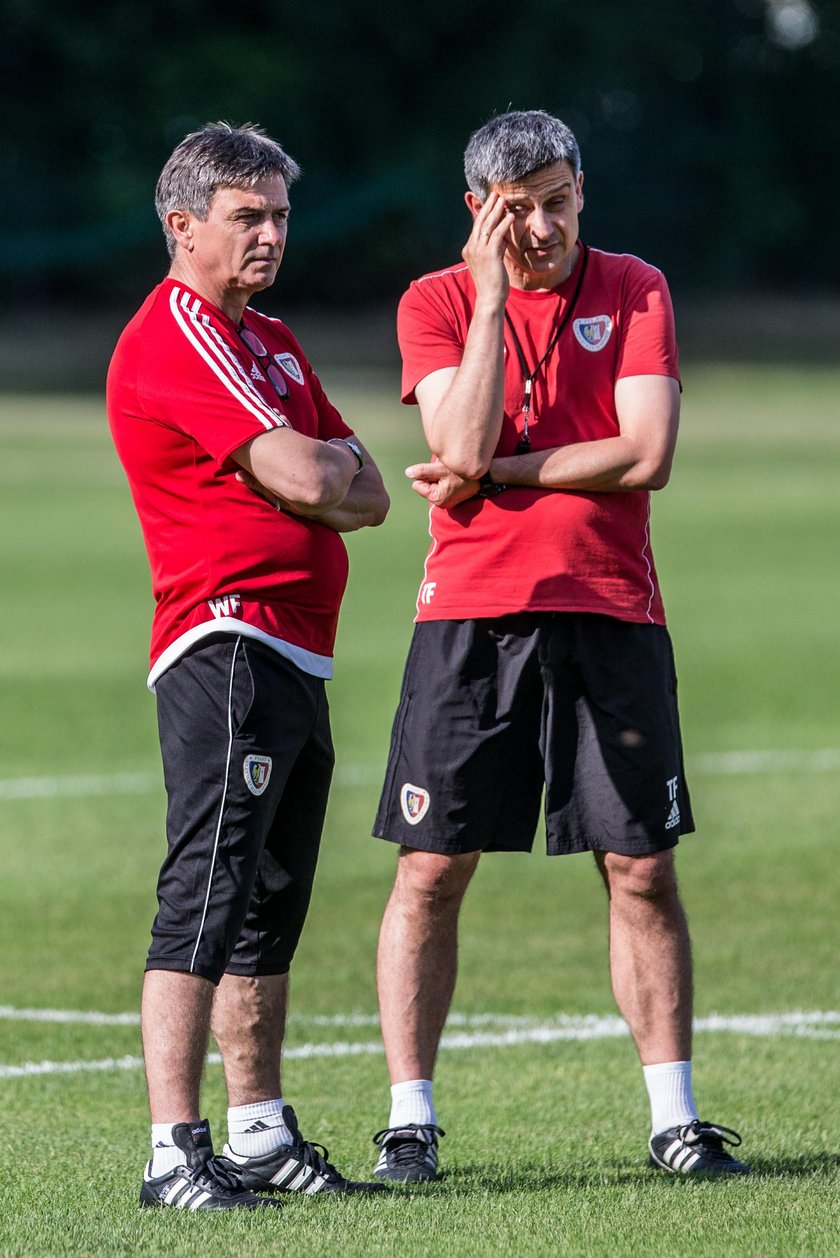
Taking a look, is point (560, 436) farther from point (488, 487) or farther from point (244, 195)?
point (244, 195)

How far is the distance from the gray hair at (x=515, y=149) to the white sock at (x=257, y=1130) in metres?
2.22

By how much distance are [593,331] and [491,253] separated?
382mm

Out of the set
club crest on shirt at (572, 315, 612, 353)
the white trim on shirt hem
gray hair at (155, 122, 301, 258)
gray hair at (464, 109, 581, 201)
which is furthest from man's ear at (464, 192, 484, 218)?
the white trim on shirt hem

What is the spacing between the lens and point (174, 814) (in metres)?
4.26

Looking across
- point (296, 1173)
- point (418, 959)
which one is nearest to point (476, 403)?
point (418, 959)

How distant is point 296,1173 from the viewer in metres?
4.43

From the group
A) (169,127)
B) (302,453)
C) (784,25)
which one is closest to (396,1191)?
(302,453)

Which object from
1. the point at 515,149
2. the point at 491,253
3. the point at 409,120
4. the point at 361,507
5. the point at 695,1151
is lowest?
the point at 695,1151

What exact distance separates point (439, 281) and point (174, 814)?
1544 mm

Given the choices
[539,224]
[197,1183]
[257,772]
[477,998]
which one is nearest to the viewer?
[197,1183]

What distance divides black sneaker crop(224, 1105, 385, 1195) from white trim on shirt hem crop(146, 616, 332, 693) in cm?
109

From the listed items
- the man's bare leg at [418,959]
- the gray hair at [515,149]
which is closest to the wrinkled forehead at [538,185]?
the gray hair at [515,149]

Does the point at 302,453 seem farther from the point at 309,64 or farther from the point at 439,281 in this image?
the point at 309,64

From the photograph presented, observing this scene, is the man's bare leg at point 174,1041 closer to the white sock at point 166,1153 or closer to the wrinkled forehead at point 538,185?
the white sock at point 166,1153
